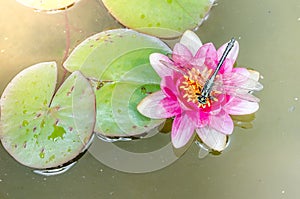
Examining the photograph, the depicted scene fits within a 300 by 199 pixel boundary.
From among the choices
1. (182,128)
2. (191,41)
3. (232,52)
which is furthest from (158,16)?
(182,128)

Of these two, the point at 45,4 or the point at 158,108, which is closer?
the point at 158,108

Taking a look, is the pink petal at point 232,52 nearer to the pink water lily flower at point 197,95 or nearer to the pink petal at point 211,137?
the pink water lily flower at point 197,95

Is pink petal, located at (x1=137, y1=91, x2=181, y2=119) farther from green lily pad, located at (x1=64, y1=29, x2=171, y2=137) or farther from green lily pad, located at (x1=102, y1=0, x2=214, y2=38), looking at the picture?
green lily pad, located at (x1=102, y1=0, x2=214, y2=38)

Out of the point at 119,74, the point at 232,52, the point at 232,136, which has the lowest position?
the point at 232,136

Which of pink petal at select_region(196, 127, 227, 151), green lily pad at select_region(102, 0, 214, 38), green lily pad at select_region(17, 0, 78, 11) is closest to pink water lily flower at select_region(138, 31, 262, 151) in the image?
pink petal at select_region(196, 127, 227, 151)

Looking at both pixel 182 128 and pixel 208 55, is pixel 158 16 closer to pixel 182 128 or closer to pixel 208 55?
pixel 208 55

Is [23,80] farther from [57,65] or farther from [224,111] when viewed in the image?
[224,111]

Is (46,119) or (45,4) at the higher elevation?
(45,4)
